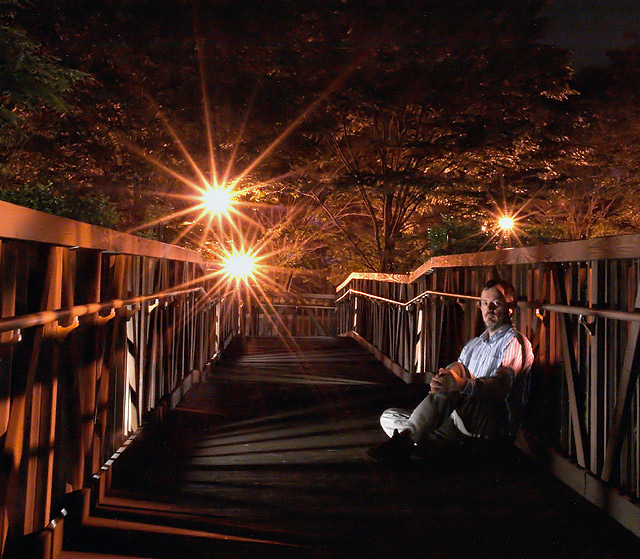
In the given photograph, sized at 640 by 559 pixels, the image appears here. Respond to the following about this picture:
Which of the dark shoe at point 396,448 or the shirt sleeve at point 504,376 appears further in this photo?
the dark shoe at point 396,448

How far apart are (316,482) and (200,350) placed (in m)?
5.93

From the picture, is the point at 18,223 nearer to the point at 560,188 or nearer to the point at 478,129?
the point at 478,129

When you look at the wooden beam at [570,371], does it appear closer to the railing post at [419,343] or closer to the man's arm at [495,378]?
the man's arm at [495,378]

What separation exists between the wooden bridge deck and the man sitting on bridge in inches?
7.0

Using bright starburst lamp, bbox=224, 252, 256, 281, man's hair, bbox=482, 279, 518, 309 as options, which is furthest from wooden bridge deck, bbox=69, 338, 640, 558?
bright starburst lamp, bbox=224, 252, 256, 281

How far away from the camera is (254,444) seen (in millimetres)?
7113

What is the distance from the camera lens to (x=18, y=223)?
10.3ft

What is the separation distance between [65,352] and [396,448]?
271 cm

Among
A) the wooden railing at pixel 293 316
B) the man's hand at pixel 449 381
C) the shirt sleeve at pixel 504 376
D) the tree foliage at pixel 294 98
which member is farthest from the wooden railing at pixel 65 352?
the wooden railing at pixel 293 316

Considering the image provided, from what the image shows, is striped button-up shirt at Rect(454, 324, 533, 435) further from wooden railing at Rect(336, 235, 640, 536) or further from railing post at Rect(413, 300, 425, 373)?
railing post at Rect(413, 300, 425, 373)

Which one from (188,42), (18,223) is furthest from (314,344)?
(18,223)

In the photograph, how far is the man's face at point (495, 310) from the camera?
20.7 feet

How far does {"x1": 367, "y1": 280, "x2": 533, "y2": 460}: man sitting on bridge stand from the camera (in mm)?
6090

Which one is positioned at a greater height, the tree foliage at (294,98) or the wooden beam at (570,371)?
the tree foliage at (294,98)
